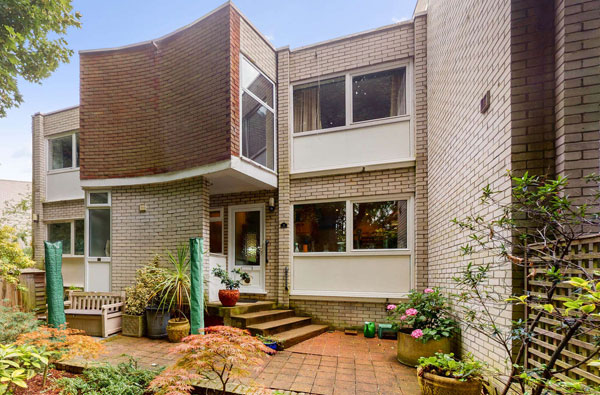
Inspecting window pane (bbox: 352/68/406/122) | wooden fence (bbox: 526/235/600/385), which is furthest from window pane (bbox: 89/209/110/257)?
wooden fence (bbox: 526/235/600/385)

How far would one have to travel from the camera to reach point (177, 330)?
461 centimetres

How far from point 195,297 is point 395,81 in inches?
212

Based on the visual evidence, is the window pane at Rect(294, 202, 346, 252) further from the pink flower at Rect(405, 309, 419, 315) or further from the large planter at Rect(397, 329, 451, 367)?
the large planter at Rect(397, 329, 451, 367)

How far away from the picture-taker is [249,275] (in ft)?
20.9

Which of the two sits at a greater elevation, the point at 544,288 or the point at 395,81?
the point at 395,81

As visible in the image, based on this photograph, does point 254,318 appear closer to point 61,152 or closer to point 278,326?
point 278,326

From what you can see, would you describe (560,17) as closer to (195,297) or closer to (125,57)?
(195,297)

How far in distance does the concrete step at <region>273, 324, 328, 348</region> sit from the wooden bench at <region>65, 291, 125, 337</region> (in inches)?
115

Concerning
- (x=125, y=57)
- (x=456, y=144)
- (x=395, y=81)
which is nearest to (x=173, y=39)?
(x=125, y=57)

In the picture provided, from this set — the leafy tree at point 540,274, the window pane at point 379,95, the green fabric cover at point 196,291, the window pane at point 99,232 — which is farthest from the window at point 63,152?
the leafy tree at point 540,274

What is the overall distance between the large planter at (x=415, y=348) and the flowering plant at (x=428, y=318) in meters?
0.07

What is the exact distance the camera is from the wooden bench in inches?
195

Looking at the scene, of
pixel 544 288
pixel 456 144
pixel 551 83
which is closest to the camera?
pixel 544 288

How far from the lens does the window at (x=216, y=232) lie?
6.75m
